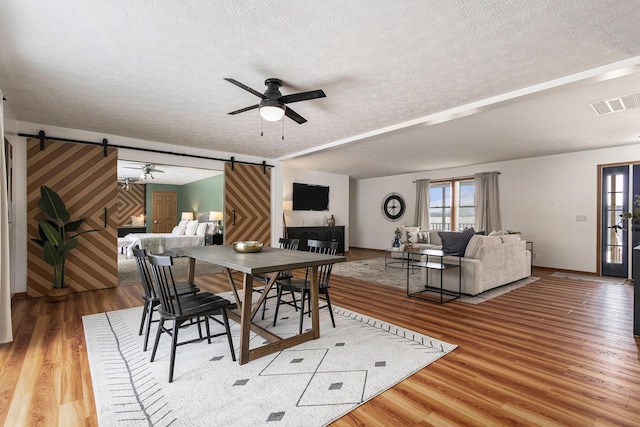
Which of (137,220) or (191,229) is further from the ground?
(137,220)

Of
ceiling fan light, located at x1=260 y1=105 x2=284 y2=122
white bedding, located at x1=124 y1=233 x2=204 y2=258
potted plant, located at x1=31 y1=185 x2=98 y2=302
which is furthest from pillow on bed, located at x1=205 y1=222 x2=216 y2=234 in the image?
ceiling fan light, located at x1=260 y1=105 x2=284 y2=122

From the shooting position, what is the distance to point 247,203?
6691mm

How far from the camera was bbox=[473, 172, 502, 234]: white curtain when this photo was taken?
25.2ft

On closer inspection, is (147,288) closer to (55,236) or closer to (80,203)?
(55,236)

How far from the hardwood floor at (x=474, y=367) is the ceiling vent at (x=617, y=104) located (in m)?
2.49

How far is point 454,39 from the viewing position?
93.6 inches

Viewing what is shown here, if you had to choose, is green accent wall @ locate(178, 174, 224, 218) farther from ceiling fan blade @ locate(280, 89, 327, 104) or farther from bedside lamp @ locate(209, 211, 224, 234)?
ceiling fan blade @ locate(280, 89, 327, 104)

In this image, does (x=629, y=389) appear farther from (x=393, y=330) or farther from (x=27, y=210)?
(x=27, y=210)

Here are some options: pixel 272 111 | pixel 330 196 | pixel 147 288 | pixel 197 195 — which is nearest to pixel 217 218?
pixel 197 195

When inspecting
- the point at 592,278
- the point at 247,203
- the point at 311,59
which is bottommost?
the point at 592,278

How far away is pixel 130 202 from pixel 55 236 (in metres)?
8.64

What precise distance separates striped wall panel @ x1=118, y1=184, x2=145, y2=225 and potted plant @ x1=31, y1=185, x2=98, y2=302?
8.07 metres

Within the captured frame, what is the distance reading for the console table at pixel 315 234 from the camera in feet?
29.2

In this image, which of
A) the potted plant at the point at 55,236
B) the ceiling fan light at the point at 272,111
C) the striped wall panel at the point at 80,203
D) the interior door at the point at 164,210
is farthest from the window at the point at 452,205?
the interior door at the point at 164,210
